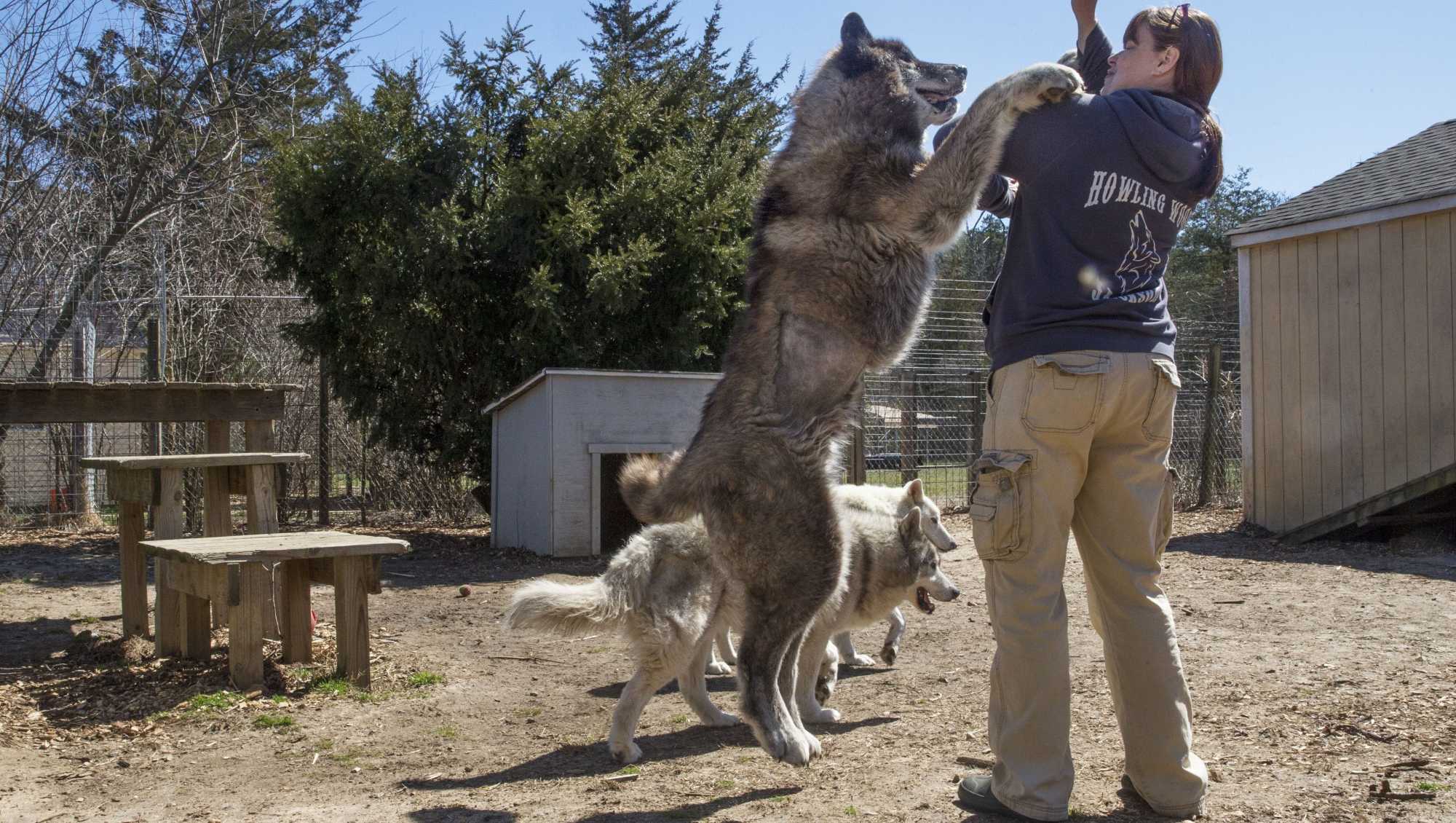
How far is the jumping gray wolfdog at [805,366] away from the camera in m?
3.54

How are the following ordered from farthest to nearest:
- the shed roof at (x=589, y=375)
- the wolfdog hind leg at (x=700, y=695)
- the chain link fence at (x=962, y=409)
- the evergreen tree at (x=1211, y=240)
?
the evergreen tree at (x=1211, y=240) < the chain link fence at (x=962, y=409) < the shed roof at (x=589, y=375) < the wolfdog hind leg at (x=700, y=695)

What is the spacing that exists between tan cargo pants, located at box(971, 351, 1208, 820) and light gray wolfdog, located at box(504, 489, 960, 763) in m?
0.77

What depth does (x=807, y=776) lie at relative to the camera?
12.2 ft

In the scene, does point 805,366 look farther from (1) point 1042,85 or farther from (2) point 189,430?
(2) point 189,430

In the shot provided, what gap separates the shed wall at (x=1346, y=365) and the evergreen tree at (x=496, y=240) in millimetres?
5122

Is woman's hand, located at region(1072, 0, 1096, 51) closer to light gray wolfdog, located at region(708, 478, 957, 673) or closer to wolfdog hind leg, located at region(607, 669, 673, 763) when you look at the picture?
light gray wolfdog, located at region(708, 478, 957, 673)

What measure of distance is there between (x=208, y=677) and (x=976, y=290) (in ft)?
34.5

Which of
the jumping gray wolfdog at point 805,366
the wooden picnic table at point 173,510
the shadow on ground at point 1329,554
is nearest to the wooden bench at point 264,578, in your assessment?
the wooden picnic table at point 173,510

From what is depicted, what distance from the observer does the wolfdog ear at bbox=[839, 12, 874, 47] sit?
3.96m

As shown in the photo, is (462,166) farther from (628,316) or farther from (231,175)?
(231,175)

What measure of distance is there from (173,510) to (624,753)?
3258 millimetres

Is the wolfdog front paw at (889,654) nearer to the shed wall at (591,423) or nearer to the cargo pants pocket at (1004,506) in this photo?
the cargo pants pocket at (1004,506)

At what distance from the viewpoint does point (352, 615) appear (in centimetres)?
496

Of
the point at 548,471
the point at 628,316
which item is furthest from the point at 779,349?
the point at 628,316
